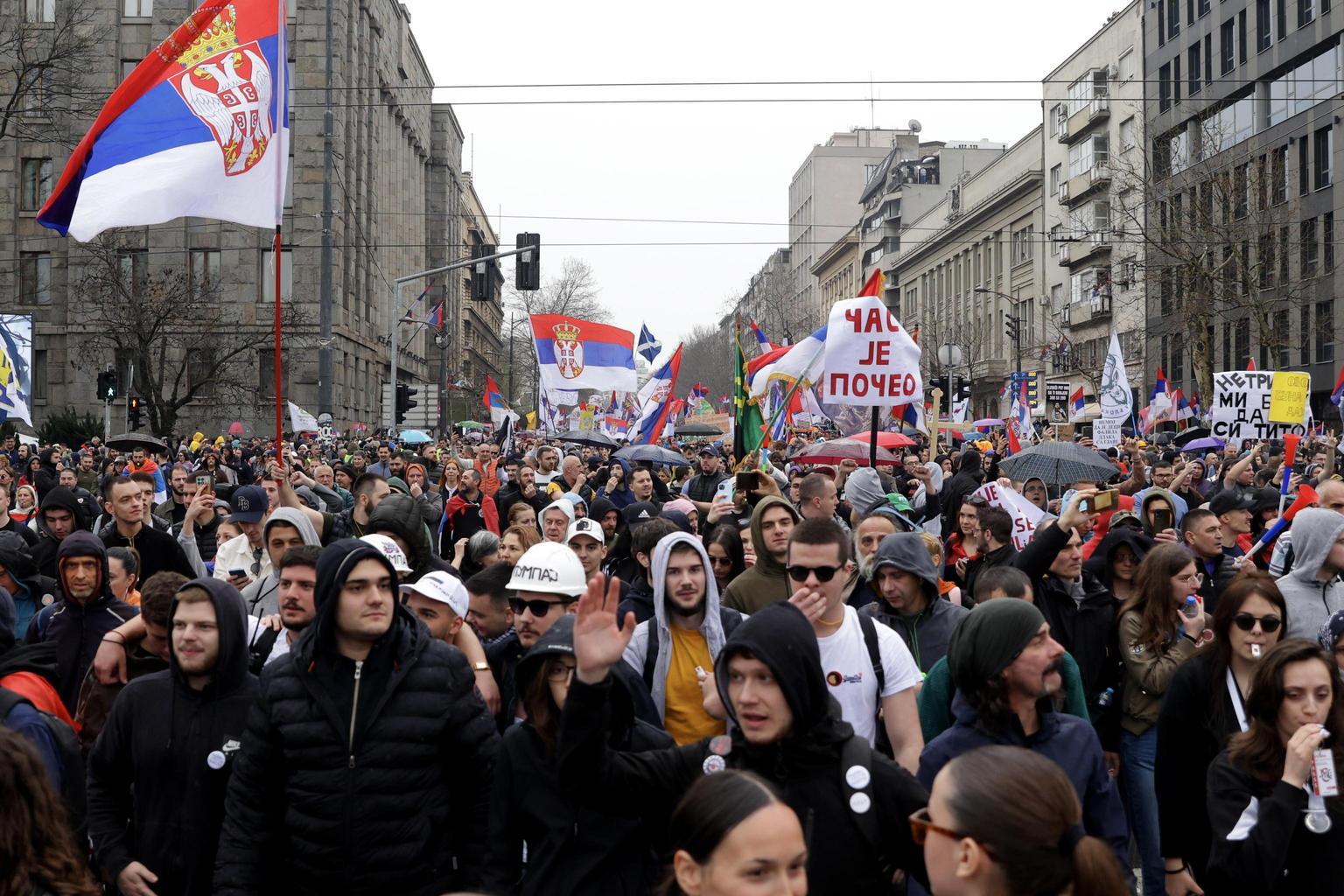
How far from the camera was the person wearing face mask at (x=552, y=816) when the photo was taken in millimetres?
3867

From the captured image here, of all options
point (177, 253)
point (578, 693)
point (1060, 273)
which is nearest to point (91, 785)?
point (578, 693)

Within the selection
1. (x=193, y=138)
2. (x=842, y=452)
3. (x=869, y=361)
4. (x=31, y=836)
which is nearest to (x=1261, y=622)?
(x=31, y=836)

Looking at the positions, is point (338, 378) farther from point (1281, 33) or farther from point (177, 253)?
point (1281, 33)

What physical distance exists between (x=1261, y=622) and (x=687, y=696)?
2083mm

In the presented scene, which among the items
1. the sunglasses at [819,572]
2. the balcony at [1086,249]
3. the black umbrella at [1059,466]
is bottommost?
the sunglasses at [819,572]

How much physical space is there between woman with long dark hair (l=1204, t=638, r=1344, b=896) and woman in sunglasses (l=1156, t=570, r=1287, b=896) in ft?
1.95

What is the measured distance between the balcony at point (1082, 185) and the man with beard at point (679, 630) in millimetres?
56852

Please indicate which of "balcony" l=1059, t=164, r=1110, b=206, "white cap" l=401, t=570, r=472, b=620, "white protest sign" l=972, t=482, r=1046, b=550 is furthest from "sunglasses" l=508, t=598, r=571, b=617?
"balcony" l=1059, t=164, r=1110, b=206

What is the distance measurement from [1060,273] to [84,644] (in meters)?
65.8

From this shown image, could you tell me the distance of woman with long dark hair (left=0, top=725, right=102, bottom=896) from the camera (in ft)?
10.4

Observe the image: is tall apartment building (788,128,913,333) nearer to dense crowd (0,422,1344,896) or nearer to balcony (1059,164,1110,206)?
balcony (1059,164,1110,206)

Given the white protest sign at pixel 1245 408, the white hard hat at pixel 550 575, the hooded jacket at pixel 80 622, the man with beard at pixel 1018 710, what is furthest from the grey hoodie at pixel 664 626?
the white protest sign at pixel 1245 408

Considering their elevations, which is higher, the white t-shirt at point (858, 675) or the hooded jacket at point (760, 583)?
the hooded jacket at point (760, 583)

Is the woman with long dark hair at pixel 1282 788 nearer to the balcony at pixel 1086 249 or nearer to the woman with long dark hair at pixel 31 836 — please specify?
the woman with long dark hair at pixel 31 836
